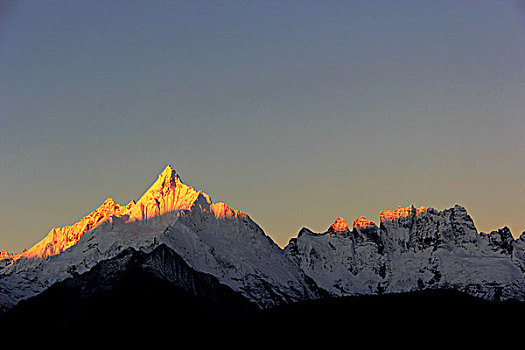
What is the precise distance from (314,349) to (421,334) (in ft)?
73.5

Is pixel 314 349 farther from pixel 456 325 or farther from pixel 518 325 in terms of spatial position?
pixel 518 325

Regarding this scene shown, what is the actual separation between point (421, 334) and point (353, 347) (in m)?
14.2

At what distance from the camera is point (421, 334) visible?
641ft

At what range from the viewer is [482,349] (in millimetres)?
184250

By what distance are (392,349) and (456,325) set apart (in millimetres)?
17625

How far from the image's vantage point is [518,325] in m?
197

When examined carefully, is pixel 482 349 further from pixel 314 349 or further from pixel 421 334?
pixel 314 349

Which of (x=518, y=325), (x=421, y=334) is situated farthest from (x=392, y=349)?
(x=518, y=325)

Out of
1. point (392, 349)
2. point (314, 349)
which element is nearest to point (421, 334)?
point (392, 349)

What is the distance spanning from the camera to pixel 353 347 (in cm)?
19612

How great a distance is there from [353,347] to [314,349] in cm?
828

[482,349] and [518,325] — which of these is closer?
[482,349]

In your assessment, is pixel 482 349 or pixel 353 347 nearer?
pixel 482 349

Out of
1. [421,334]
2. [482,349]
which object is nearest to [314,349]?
[421,334]
